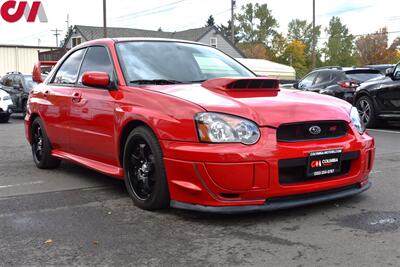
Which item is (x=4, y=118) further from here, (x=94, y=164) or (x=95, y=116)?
(x=95, y=116)

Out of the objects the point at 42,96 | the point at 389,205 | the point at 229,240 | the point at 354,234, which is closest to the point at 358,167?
the point at 389,205

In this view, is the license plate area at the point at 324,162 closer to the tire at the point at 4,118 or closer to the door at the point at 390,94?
the door at the point at 390,94

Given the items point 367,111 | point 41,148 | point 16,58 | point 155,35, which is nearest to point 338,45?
point 155,35

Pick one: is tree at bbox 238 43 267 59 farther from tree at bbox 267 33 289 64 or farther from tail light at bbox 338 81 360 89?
tail light at bbox 338 81 360 89

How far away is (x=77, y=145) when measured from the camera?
575cm

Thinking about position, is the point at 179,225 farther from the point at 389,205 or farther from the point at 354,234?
the point at 389,205

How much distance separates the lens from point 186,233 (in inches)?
155

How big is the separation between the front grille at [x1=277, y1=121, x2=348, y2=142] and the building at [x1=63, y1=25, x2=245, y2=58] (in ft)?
154

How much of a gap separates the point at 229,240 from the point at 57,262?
1.18 metres

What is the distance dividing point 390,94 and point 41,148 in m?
7.09

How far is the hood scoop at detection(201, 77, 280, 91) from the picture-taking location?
4520 millimetres

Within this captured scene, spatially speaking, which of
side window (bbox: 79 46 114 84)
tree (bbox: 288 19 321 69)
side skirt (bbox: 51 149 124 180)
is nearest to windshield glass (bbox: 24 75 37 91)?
side skirt (bbox: 51 149 124 180)

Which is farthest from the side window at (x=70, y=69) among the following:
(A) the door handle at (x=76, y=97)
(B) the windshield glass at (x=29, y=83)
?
(B) the windshield glass at (x=29, y=83)

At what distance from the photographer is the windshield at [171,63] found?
199 inches
